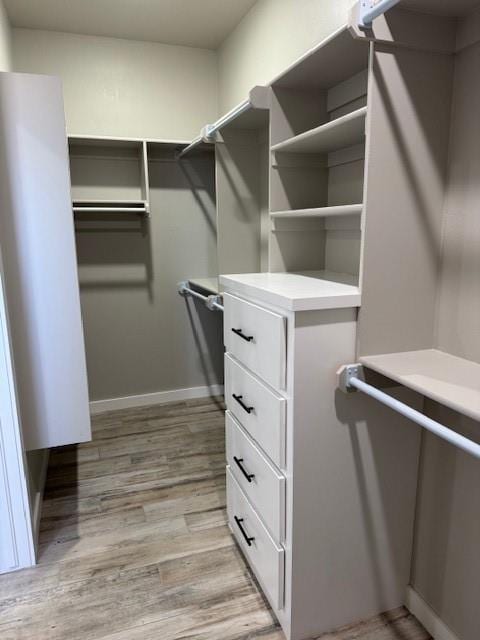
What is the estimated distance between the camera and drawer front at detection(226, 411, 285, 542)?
1.43 m

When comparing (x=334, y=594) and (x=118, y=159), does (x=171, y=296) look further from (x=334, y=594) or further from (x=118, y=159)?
(x=334, y=594)

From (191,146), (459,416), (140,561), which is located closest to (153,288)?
(191,146)

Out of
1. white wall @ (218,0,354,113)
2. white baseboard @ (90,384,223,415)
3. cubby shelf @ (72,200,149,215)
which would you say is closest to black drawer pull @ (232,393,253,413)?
white wall @ (218,0,354,113)

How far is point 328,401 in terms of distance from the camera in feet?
4.43

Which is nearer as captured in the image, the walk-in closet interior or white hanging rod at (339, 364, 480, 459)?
white hanging rod at (339, 364, 480, 459)

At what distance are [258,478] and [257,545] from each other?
28cm

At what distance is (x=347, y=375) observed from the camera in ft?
4.37

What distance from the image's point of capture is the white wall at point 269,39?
6.14ft

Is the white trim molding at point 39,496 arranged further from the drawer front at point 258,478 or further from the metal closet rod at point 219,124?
the metal closet rod at point 219,124

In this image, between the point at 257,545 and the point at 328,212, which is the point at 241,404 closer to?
the point at 257,545

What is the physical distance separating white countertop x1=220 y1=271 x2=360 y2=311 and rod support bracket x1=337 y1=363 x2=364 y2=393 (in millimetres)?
184

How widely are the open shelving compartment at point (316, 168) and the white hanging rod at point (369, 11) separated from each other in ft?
1.18

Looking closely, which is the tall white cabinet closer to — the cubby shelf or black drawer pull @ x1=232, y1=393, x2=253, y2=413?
black drawer pull @ x1=232, y1=393, x2=253, y2=413

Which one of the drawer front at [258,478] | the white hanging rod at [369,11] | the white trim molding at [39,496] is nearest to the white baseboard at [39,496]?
the white trim molding at [39,496]
